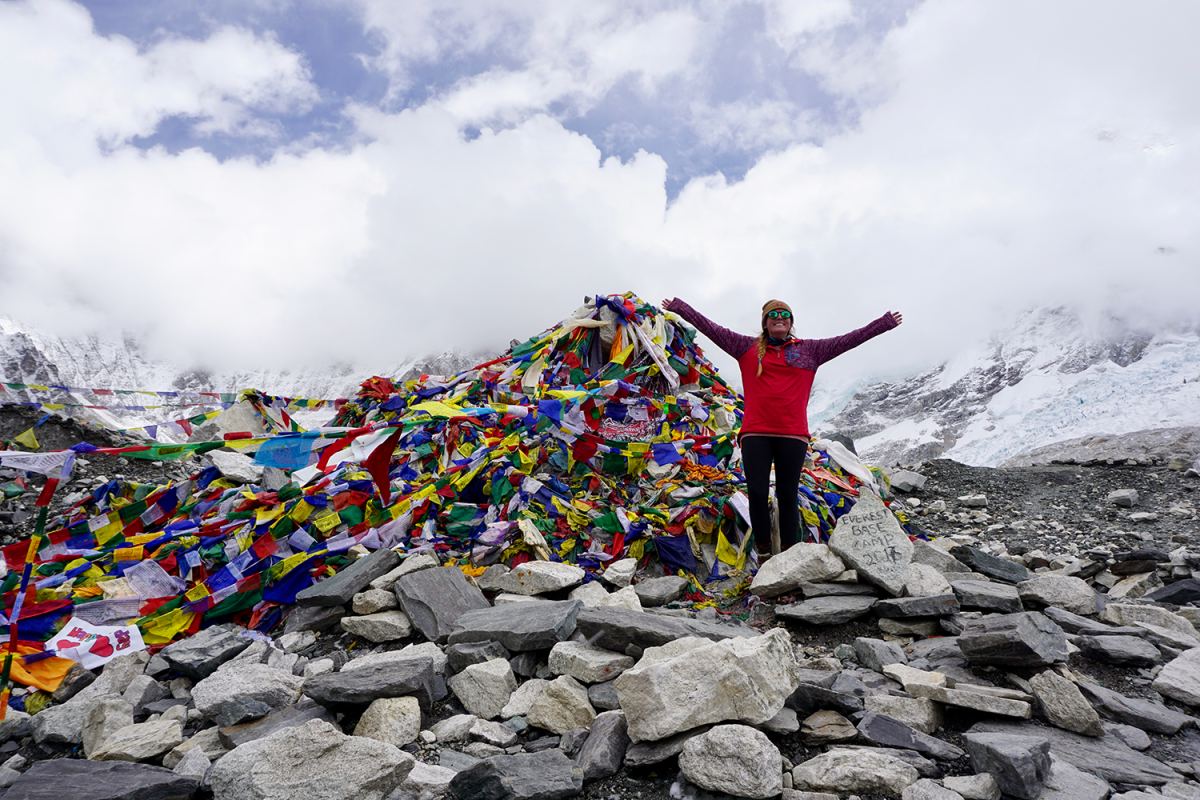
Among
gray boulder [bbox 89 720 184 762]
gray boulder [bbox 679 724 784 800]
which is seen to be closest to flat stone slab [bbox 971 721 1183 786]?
gray boulder [bbox 679 724 784 800]

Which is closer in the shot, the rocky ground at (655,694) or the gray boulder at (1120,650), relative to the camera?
the rocky ground at (655,694)

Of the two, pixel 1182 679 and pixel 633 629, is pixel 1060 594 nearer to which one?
pixel 1182 679

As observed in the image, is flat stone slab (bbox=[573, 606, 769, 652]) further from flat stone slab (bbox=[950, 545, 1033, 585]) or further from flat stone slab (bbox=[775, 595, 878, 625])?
flat stone slab (bbox=[950, 545, 1033, 585])

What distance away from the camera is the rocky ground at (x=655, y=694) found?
2150mm

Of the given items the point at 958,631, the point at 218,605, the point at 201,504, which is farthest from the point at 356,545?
the point at 958,631

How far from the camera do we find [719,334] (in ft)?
16.4

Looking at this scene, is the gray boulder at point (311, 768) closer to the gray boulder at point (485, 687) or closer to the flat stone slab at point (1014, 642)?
the gray boulder at point (485, 687)

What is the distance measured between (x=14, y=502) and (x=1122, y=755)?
10.9 m

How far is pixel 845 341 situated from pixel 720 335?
0.96 metres

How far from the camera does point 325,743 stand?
217cm

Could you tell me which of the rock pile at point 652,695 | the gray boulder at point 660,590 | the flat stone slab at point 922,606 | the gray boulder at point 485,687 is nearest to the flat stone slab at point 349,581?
the rock pile at point 652,695

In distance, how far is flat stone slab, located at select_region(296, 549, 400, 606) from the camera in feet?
13.2

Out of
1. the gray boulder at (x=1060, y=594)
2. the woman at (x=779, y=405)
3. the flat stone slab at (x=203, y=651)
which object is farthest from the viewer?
the woman at (x=779, y=405)

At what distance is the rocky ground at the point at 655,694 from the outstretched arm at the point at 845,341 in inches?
59.7
